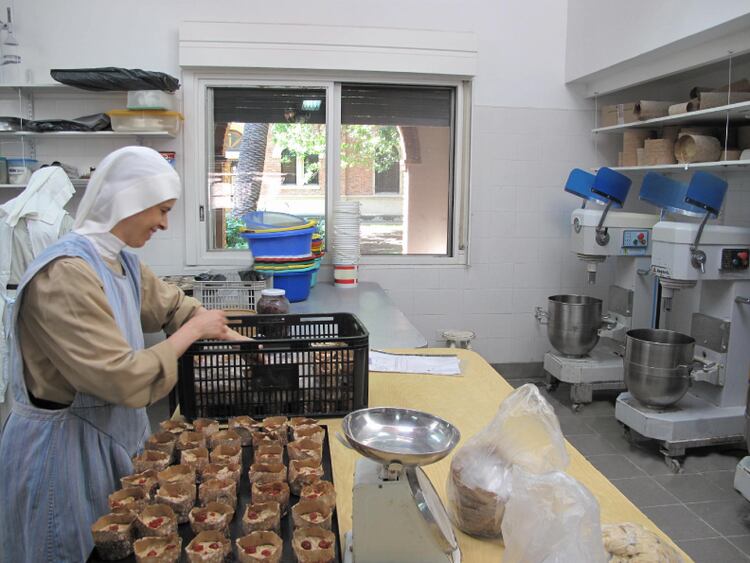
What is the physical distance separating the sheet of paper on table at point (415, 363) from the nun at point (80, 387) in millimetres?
843

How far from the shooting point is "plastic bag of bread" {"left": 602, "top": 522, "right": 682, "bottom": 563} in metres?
1.07

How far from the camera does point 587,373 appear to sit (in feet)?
14.3

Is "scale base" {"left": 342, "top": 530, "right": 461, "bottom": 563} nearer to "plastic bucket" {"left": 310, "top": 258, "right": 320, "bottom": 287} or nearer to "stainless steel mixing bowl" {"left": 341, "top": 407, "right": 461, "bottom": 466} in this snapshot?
"stainless steel mixing bowl" {"left": 341, "top": 407, "right": 461, "bottom": 466}

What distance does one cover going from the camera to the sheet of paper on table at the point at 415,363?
89.8 inches

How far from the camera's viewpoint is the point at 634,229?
418 cm

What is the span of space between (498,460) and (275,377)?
2.41 feet

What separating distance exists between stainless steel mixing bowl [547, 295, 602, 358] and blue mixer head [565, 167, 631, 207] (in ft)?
2.39

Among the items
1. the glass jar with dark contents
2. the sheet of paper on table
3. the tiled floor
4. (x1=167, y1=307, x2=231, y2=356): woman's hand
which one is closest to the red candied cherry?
(x1=167, y1=307, x2=231, y2=356): woman's hand

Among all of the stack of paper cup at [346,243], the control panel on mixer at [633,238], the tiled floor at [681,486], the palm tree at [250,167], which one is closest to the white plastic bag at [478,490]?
the tiled floor at [681,486]

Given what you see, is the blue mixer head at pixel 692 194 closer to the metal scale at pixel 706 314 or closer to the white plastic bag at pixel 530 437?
the metal scale at pixel 706 314

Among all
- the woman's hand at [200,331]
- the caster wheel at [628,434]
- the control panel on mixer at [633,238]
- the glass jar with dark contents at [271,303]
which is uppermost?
the control panel on mixer at [633,238]

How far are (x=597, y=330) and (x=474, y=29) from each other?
237 cm

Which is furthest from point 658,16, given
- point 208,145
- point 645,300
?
point 208,145

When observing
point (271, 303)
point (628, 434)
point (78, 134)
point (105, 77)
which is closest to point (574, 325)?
point (628, 434)
